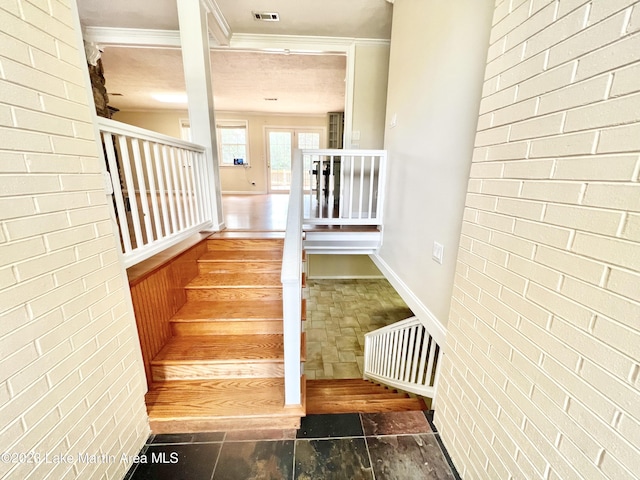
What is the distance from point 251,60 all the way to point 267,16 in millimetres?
1188

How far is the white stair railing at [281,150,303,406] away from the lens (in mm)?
1244

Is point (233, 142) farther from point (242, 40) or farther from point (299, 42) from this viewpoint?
point (299, 42)

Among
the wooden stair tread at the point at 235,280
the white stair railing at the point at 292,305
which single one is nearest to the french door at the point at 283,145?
the wooden stair tread at the point at 235,280

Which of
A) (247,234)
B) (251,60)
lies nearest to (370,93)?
(251,60)

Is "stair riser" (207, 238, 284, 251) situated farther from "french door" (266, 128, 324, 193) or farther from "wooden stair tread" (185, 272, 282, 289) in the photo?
"french door" (266, 128, 324, 193)

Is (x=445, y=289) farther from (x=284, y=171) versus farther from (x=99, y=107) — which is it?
(x=284, y=171)

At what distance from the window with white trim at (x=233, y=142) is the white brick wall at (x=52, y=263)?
22.3 feet

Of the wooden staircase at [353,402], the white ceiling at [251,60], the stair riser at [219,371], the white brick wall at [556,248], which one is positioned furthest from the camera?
the white ceiling at [251,60]

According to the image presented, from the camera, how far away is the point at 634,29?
62cm

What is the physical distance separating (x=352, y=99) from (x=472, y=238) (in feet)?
9.69

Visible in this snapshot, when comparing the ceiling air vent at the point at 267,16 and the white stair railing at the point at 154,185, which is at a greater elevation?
the ceiling air vent at the point at 267,16

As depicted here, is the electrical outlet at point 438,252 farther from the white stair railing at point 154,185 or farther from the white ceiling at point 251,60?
A: the white ceiling at point 251,60

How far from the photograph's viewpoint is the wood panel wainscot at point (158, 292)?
1.48 metres

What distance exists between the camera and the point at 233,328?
6.22 ft
